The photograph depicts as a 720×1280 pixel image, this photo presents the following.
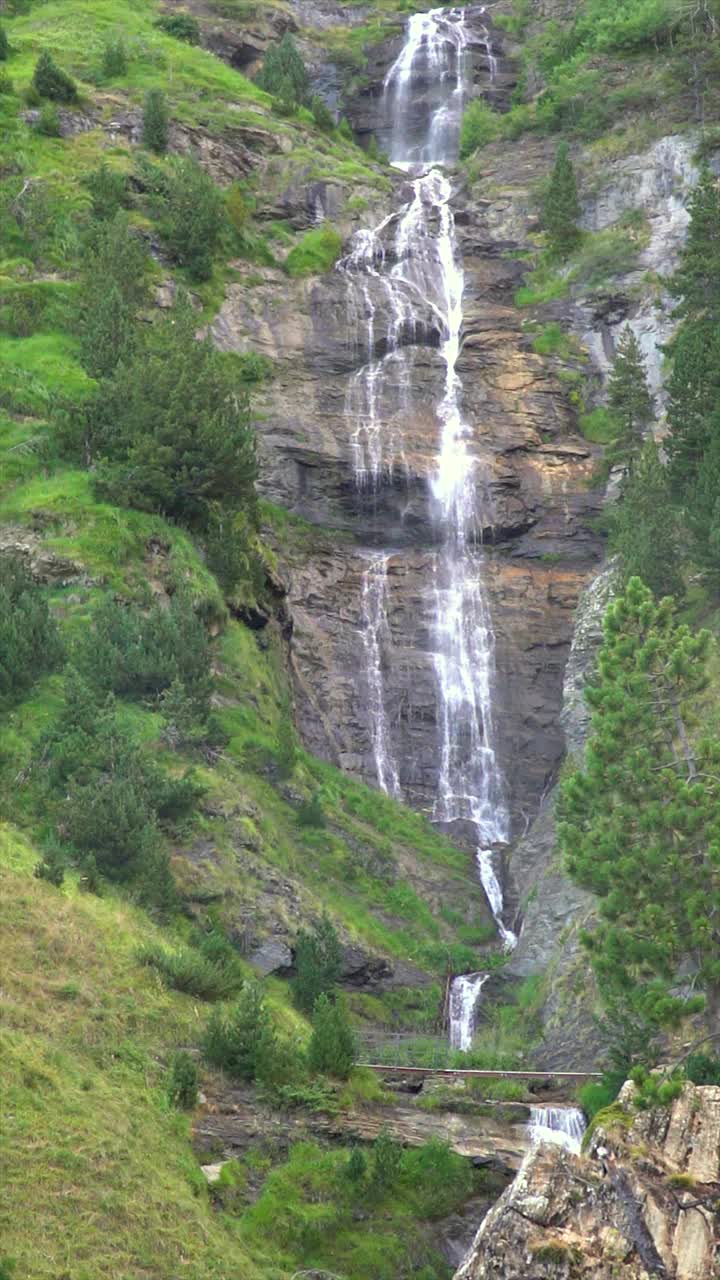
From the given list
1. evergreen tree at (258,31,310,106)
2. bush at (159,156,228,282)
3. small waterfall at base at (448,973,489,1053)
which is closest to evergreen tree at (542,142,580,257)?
bush at (159,156,228,282)

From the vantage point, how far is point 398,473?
62.0 meters

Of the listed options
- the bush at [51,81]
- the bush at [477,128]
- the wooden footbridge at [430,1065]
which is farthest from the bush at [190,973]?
the bush at [477,128]

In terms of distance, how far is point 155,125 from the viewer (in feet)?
239

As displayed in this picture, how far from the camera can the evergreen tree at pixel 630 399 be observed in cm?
5794

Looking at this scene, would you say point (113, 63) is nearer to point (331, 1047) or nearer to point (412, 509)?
point (412, 509)

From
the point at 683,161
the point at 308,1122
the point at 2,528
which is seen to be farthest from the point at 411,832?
the point at 683,161

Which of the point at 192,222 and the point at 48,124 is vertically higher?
the point at 48,124

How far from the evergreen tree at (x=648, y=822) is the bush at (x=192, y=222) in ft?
125

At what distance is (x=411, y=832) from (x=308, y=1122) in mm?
22082

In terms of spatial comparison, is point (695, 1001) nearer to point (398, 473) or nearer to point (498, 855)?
point (498, 855)

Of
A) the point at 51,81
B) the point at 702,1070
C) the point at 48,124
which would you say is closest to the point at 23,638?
Answer: the point at 702,1070

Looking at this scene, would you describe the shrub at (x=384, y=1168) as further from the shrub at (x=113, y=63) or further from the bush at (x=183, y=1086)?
the shrub at (x=113, y=63)

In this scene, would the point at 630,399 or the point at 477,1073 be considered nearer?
the point at 477,1073

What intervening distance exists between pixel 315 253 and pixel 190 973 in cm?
4603
